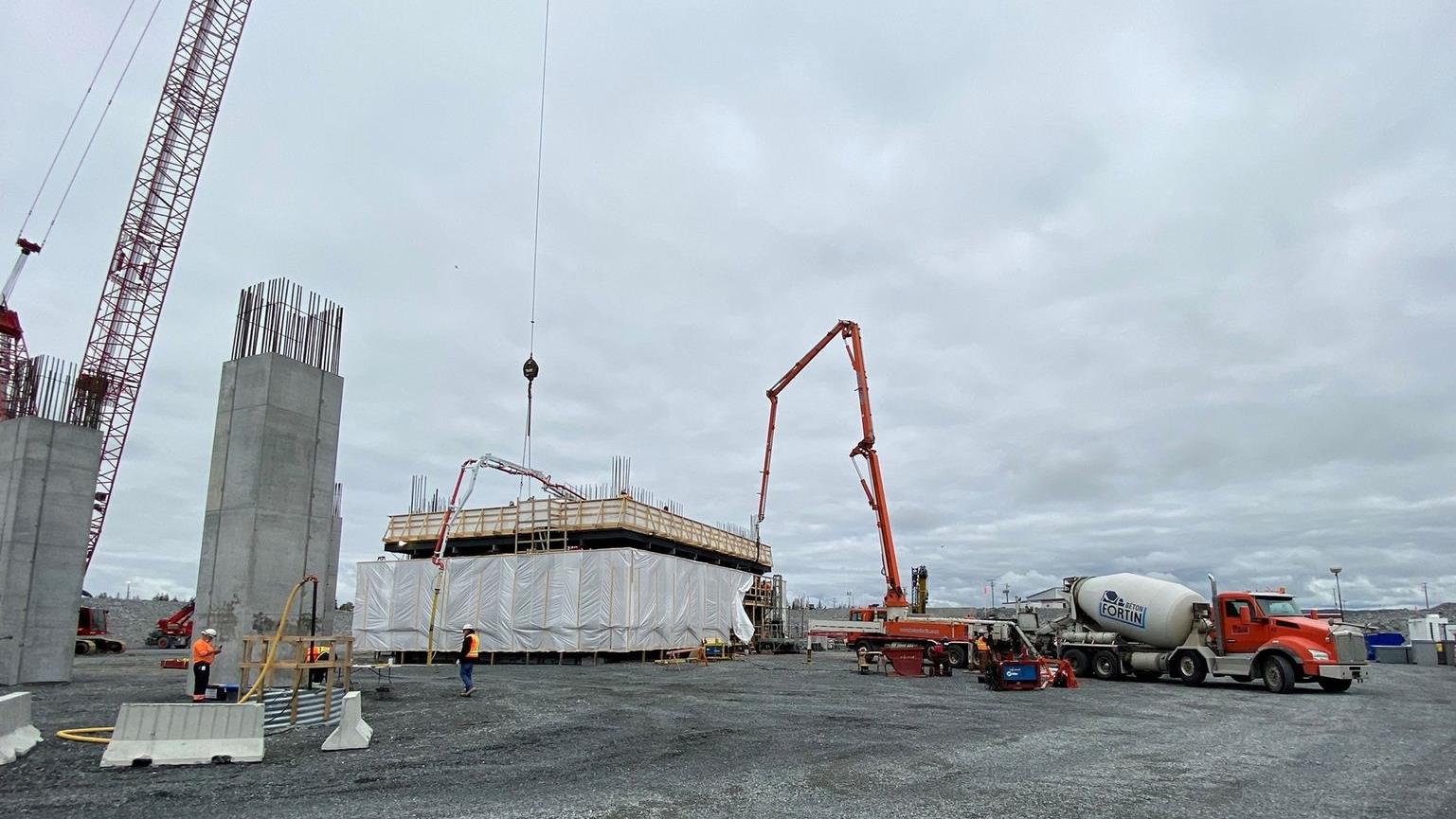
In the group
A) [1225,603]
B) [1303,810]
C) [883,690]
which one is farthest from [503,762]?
[1225,603]

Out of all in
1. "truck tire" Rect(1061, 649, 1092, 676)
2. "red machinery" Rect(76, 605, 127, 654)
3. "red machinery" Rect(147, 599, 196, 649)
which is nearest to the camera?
"truck tire" Rect(1061, 649, 1092, 676)

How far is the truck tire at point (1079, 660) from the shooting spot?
25.6 m

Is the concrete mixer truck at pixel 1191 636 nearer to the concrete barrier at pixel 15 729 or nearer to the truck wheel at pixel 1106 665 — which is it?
the truck wheel at pixel 1106 665

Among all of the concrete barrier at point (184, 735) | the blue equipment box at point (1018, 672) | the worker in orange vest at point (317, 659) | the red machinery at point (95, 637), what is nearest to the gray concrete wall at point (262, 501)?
the worker in orange vest at point (317, 659)

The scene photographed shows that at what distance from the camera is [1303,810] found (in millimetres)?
7816

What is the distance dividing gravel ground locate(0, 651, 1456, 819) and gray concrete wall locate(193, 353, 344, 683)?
2.16 meters

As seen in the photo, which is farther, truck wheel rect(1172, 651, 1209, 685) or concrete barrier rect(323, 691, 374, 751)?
truck wheel rect(1172, 651, 1209, 685)

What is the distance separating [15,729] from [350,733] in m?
3.58

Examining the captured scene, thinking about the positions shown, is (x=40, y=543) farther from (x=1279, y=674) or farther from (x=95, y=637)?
(x=1279, y=674)

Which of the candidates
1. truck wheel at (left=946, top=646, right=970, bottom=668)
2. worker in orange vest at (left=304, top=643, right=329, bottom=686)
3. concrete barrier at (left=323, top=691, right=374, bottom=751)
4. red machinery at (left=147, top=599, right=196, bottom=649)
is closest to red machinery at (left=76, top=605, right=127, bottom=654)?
red machinery at (left=147, top=599, right=196, bottom=649)

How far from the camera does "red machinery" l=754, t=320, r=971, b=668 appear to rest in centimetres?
2953

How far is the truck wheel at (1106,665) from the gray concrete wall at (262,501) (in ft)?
68.1

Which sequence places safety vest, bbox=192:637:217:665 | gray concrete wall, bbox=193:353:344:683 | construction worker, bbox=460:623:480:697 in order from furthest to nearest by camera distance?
construction worker, bbox=460:623:480:697 < gray concrete wall, bbox=193:353:344:683 < safety vest, bbox=192:637:217:665

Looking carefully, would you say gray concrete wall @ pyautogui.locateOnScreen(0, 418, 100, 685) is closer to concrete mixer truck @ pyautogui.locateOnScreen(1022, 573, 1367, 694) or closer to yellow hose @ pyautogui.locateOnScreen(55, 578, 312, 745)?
yellow hose @ pyautogui.locateOnScreen(55, 578, 312, 745)
